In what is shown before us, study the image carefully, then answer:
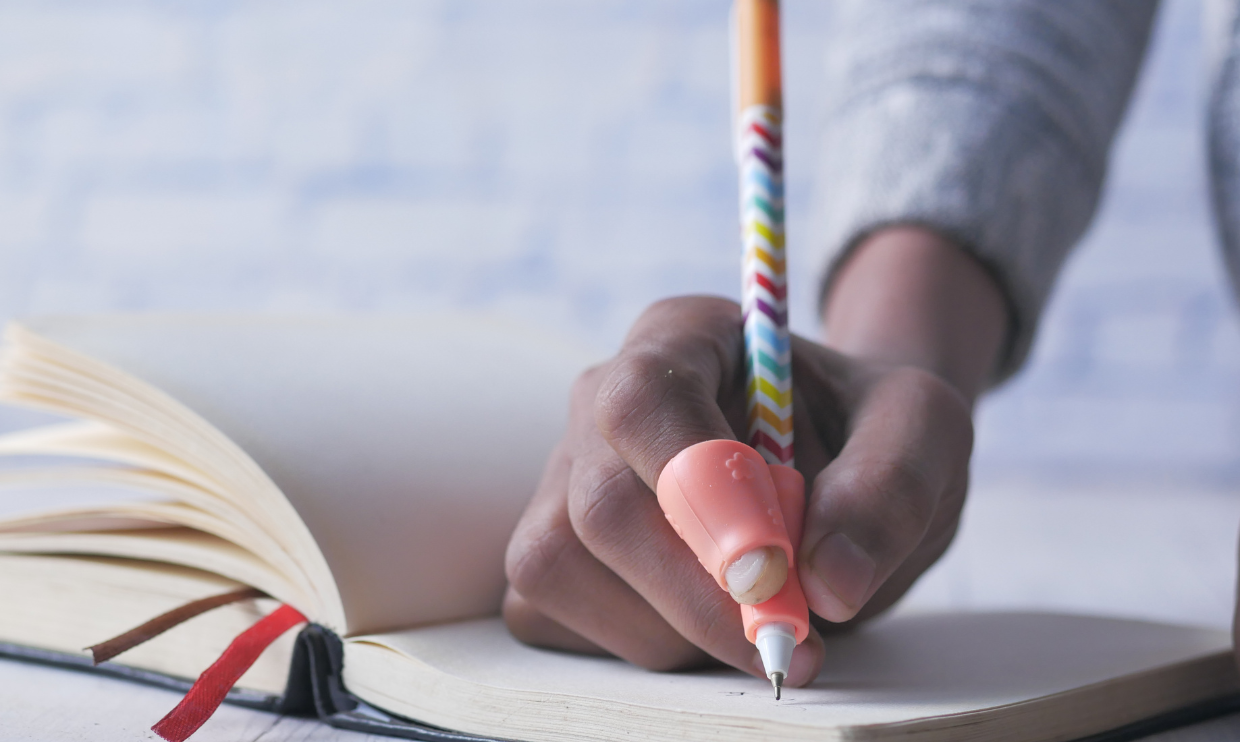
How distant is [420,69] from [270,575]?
1.15 metres

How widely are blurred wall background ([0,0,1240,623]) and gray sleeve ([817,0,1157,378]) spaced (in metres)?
0.77

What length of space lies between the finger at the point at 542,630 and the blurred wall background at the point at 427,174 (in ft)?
3.41

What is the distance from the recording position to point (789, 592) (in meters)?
0.30

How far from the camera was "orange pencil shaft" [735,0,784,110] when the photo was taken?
375mm

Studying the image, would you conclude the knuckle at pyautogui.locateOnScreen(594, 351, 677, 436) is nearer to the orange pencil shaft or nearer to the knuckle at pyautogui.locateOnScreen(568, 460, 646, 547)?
the knuckle at pyautogui.locateOnScreen(568, 460, 646, 547)

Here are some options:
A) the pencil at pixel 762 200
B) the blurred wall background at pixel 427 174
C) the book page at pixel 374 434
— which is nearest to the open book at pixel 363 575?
the book page at pixel 374 434

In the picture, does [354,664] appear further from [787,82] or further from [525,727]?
[787,82]

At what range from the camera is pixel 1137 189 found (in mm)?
1341

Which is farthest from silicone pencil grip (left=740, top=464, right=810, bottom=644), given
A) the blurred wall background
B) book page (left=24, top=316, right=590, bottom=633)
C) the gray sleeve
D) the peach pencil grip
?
the blurred wall background

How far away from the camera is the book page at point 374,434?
39 centimetres

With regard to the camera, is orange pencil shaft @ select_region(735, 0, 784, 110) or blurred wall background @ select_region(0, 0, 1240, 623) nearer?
orange pencil shaft @ select_region(735, 0, 784, 110)

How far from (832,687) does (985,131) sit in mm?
362

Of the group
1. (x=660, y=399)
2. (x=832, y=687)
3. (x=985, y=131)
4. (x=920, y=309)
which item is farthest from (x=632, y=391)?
(x=985, y=131)

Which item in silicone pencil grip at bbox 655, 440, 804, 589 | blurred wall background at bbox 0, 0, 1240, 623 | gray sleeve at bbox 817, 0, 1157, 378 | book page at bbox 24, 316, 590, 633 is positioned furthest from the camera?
blurred wall background at bbox 0, 0, 1240, 623
